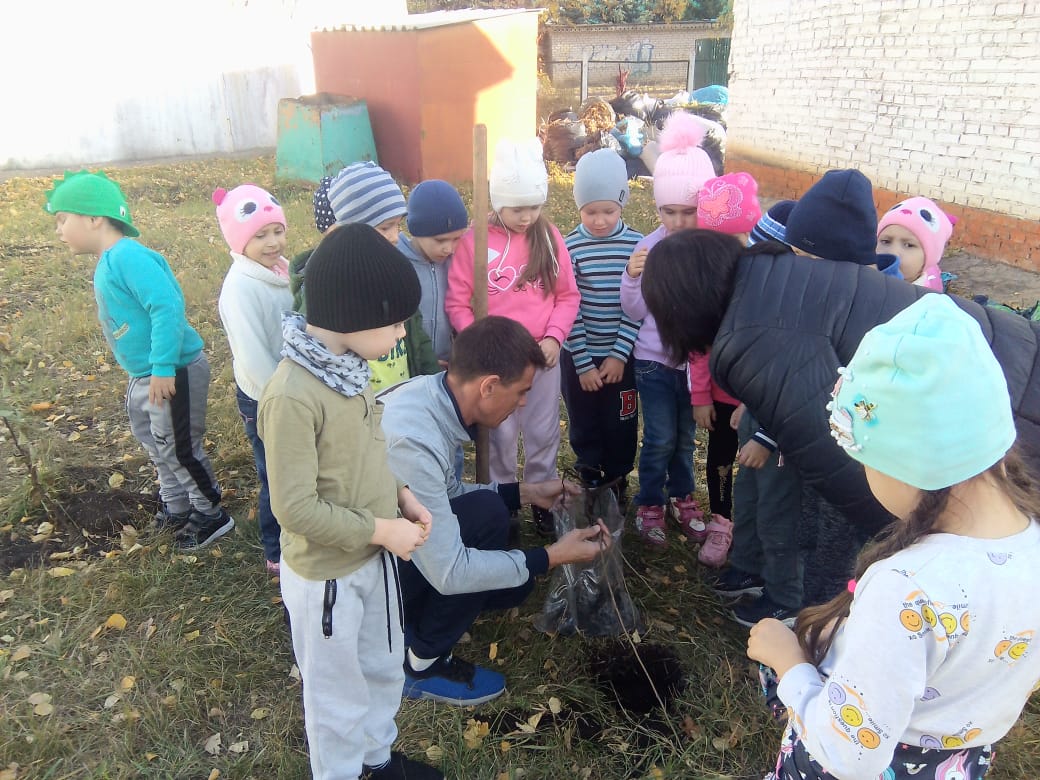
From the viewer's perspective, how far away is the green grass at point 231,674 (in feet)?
7.32

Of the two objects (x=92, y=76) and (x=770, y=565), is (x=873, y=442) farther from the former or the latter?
(x=92, y=76)

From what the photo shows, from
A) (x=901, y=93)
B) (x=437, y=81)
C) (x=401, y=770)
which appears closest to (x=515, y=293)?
(x=401, y=770)

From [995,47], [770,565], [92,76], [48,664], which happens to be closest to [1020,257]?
[995,47]

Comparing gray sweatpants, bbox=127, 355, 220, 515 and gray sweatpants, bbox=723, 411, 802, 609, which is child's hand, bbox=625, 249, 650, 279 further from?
gray sweatpants, bbox=127, 355, 220, 515

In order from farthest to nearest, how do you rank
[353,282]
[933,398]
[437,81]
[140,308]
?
[437,81] < [140,308] < [353,282] < [933,398]

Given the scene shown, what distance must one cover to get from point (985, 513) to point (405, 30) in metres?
11.3

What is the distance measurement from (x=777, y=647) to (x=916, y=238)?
2289 millimetres

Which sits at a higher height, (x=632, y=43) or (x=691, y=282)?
(x=632, y=43)

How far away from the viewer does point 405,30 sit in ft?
35.1

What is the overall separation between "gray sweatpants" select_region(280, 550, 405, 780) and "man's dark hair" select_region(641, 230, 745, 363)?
995mm

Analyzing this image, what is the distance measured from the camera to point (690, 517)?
3277 millimetres

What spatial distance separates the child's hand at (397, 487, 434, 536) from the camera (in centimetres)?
193

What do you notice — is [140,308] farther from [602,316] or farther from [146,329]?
[602,316]

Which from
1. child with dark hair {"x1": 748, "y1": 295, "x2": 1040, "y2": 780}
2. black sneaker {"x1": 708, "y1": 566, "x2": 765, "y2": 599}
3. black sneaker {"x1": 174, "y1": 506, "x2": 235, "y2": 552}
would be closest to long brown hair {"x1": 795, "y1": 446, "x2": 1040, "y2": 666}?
child with dark hair {"x1": 748, "y1": 295, "x2": 1040, "y2": 780}
